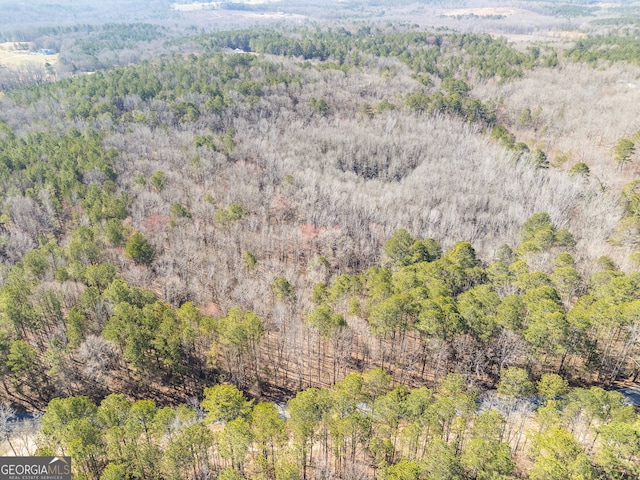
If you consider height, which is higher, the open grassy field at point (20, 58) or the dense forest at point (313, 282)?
the open grassy field at point (20, 58)

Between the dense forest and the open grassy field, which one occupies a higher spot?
the open grassy field

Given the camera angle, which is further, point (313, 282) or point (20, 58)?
point (20, 58)

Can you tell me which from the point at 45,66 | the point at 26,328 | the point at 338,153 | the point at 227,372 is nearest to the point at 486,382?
the point at 227,372

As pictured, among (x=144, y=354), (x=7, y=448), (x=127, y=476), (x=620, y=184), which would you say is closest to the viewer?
(x=127, y=476)

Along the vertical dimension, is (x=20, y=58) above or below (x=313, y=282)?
above

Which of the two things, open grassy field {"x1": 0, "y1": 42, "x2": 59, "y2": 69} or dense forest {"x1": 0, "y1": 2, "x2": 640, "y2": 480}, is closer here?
dense forest {"x1": 0, "y1": 2, "x2": 640, "y2": 480}

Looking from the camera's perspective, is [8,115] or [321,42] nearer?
[8,115]

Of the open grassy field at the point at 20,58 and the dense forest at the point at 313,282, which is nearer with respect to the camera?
the dense forest at the point at 313,282

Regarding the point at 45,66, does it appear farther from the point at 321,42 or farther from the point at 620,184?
the point at 620,184
